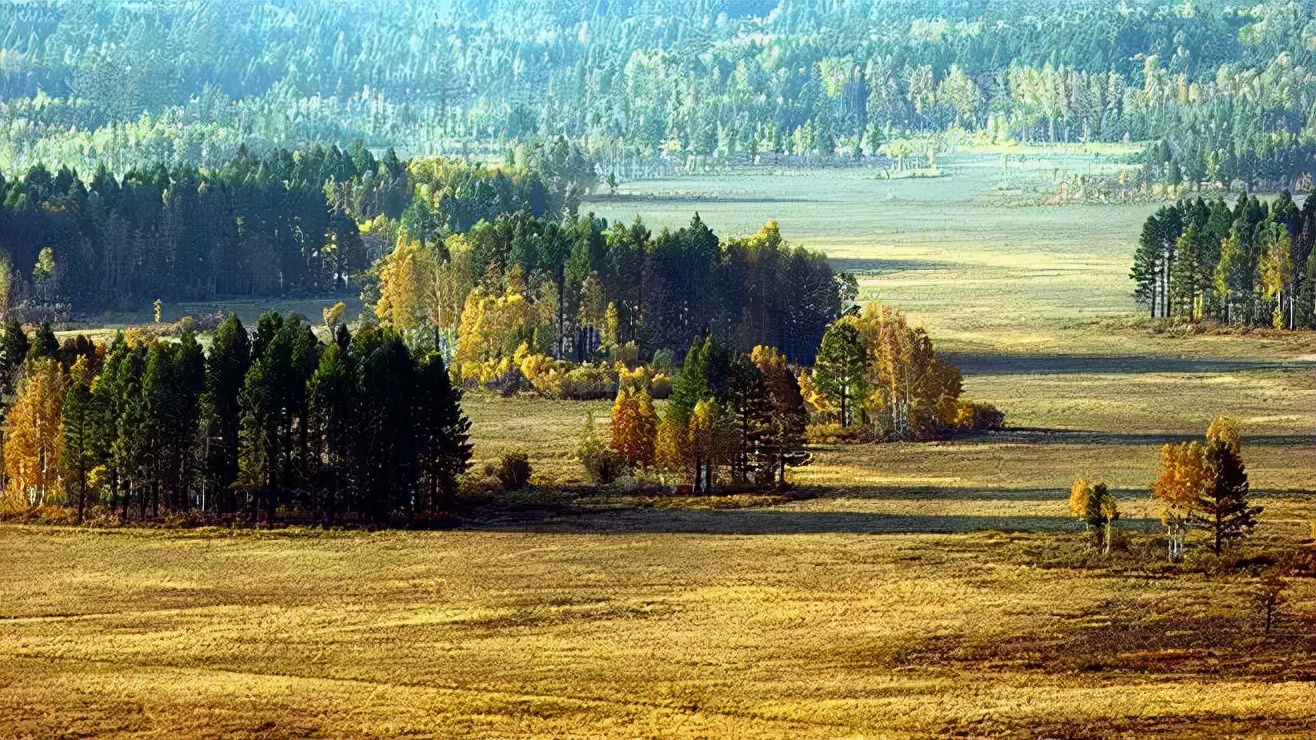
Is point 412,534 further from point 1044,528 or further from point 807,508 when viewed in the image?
point 1044,528

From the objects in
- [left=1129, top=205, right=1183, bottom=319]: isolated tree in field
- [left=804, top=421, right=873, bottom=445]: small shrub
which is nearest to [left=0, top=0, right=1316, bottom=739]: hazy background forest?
[left=804, top=421, right=873, bottom=445]: small shrub

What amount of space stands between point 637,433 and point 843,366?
655 inches

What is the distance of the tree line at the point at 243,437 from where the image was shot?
83.9 meters

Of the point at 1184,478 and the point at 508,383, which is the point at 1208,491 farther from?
the point at 508,383

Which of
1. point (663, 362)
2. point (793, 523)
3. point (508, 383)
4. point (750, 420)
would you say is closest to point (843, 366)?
point (750, 420)

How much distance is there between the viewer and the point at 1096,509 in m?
77.8

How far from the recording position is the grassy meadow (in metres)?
57.4

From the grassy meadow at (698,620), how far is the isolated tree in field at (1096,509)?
80 cm

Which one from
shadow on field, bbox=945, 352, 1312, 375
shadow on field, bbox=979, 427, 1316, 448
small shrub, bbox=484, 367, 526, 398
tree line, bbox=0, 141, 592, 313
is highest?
tree line, bbox=0, 141, 592, 313

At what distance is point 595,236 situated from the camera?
456 feet

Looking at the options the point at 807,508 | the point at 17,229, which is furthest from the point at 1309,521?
the point at 17,229

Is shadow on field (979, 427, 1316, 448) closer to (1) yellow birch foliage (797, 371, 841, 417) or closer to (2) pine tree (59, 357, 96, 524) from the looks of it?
(1) yellow birch foliage (797, 371, 841, 417)

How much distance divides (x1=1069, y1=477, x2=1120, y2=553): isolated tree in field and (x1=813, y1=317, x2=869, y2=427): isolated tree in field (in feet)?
84.4

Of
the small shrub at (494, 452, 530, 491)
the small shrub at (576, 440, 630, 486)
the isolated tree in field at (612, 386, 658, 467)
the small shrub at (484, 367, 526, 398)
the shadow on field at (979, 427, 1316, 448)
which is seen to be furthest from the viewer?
the small shrub at (484, 367, 526, 398)
